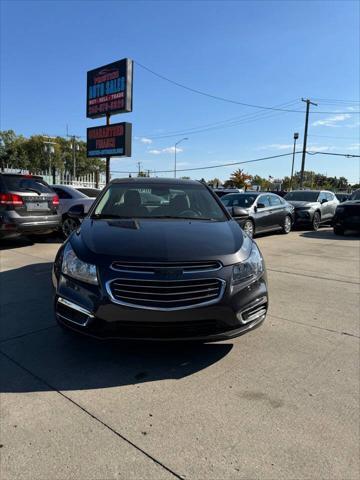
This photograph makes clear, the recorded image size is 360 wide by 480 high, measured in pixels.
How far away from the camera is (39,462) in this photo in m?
2.20

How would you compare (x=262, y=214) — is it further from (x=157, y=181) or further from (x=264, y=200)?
(x=157, y=181)

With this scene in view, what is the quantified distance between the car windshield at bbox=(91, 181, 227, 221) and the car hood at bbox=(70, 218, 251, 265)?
404 mm

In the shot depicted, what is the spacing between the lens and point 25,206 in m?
8.83

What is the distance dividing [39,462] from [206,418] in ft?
3.41

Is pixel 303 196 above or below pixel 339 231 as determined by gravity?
above

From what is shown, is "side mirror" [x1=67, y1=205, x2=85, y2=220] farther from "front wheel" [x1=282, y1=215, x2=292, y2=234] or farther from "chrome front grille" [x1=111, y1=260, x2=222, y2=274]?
"front wheel" [x1=282, y1=215, x2=292, y2=234]

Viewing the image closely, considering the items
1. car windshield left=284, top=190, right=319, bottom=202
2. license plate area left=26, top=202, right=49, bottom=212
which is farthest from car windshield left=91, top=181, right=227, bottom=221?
car windshield left=284, top=190, right=319, bottom=202

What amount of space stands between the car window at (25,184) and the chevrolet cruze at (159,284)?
19.0 ft

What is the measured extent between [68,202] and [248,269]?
8744 millimetres

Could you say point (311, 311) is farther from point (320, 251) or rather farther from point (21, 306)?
point (320, 251)

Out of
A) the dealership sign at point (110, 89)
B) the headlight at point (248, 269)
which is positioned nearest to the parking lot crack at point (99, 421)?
the headlight at point (248, 269)

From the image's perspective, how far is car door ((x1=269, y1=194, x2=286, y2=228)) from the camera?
13156 millimetres

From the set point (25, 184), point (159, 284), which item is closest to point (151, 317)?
point (159, 284)

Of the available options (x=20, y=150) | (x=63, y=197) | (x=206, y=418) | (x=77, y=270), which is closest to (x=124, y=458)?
(x=206, y=418)
